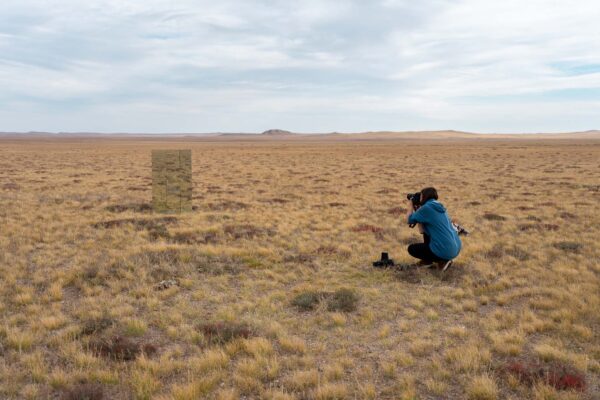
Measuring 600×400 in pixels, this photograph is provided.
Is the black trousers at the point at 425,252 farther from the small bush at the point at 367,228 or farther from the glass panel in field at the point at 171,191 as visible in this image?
the glass panel in field at the point at 171,191

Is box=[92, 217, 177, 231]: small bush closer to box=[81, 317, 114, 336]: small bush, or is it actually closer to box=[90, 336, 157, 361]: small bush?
box=[81, 317, 114, 336]: small bush

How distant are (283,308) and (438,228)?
3.56m

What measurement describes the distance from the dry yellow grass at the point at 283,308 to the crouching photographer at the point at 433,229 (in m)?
0.46

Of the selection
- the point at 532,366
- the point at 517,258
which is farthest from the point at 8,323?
the point at 517,258

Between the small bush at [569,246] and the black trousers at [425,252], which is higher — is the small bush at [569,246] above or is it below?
below

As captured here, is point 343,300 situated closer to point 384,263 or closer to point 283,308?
point 283,308

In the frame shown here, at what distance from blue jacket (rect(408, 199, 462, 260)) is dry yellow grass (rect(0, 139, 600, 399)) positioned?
620mm

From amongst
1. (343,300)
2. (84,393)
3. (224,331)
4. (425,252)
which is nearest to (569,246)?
(425,252)

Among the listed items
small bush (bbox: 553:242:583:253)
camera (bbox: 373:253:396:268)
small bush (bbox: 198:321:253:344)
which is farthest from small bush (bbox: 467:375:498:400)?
small bush (bbox: 553:242:583:253)

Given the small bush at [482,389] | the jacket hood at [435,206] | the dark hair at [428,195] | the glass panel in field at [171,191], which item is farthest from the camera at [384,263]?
the glass panel in field at [171,191]

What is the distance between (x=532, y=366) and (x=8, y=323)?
772 centimetres

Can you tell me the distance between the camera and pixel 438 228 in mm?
9039

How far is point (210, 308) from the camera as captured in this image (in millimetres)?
7953

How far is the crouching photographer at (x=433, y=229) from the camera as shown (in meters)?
8.94
